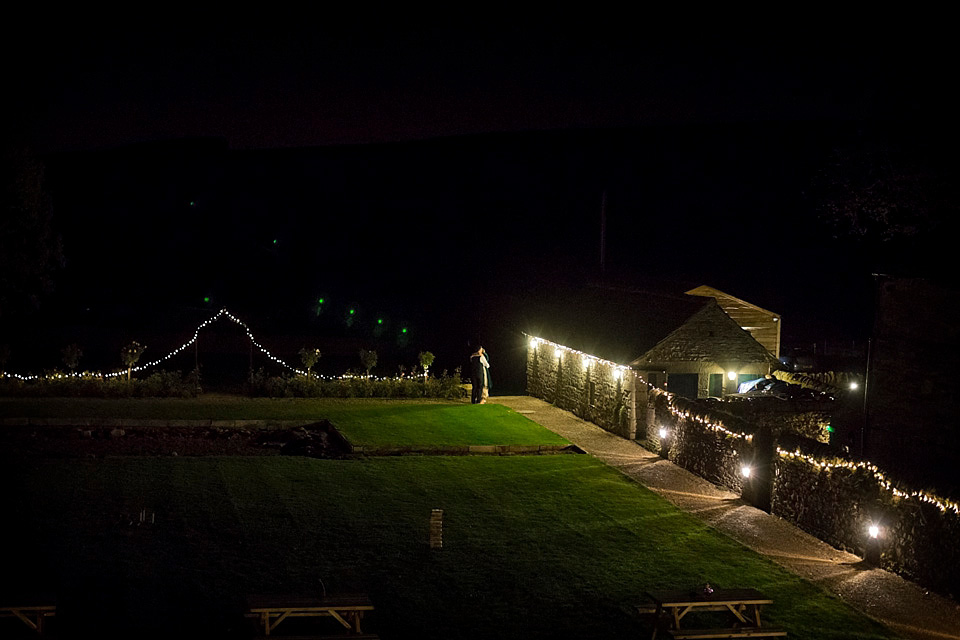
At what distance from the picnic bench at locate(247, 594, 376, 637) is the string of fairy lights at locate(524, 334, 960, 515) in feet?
25.2

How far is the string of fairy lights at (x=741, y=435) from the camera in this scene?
14.0 meters

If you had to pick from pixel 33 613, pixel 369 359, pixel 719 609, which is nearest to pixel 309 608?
pixel 33 613

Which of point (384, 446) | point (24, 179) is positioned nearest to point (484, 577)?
point (384, 446)

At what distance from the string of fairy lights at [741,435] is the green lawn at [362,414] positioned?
2.39m


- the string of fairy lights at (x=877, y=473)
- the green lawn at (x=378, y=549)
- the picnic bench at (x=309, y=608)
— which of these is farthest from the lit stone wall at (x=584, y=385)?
the picnic bench at (x=309, y=608)

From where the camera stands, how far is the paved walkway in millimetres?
12984

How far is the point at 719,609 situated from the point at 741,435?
8.17m

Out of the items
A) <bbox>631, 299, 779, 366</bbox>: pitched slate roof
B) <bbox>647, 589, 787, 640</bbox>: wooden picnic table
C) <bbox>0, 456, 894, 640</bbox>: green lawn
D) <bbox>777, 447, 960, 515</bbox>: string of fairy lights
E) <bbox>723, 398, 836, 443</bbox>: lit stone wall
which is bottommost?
<bbox>0, 456, 894, 640</bbox>: green lawn

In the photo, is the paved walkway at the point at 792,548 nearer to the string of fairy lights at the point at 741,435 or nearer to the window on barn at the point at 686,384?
the string of fairy lights at the point at 741,435

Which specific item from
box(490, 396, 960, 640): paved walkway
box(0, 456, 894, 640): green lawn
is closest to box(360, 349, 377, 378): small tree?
box(490, 396, 960, 640): paved walkway

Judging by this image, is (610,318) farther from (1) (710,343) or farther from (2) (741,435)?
(2) (741,435)

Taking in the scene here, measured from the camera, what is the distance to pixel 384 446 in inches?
942

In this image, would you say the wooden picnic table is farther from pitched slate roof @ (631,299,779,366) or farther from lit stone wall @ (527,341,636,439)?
pitched slate roof @ (631,299,779,366)

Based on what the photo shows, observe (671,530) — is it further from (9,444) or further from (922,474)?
(9,444)
